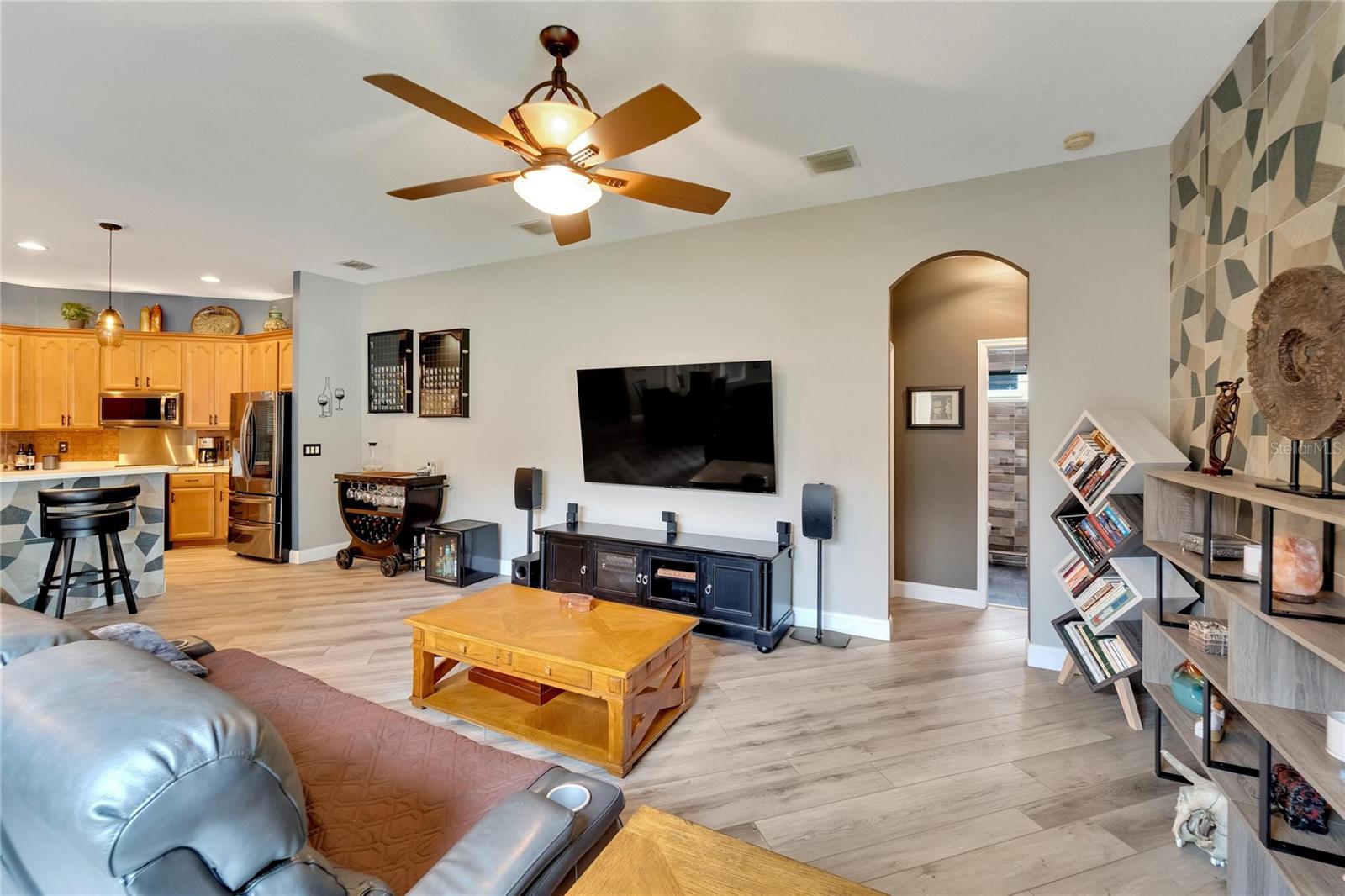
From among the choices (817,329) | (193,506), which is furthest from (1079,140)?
(193,506)

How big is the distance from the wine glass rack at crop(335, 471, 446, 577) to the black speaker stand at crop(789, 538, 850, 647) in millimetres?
3366

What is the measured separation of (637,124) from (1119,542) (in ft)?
8.71

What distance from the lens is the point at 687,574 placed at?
12.1 ft

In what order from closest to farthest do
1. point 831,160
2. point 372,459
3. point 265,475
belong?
point 831,160 < point 265,475 < point 372,459

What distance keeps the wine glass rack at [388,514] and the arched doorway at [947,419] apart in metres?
4.05

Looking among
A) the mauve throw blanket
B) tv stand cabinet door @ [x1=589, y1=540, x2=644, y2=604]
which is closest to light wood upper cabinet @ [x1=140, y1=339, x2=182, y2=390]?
tv stand cabinet door @ [x1=589, y1=540, x2=644, y2=604]

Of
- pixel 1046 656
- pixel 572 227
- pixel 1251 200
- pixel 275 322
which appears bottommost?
pixel 1046 656

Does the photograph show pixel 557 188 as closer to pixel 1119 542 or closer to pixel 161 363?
pixel 1119 542

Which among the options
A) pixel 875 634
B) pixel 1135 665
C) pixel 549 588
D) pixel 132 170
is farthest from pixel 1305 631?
pixel 132 170

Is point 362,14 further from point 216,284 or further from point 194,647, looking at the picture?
point 216,284

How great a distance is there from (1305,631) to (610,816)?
5.83ft

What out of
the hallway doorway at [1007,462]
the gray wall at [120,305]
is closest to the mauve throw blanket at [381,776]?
the hallway doorway at [1007,462]

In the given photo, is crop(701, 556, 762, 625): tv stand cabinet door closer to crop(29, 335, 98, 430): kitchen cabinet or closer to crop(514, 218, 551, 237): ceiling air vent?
crop(514, 218, 551, 237): ceiling air vent

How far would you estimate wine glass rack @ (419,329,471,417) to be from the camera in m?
5.21
